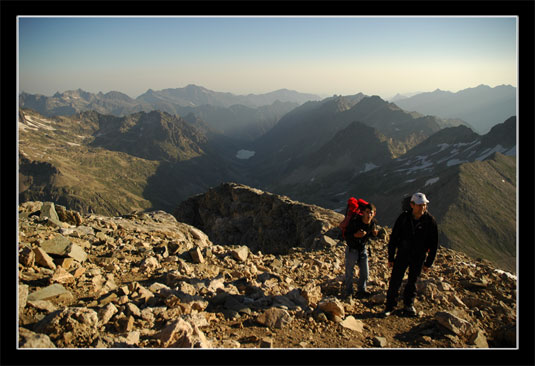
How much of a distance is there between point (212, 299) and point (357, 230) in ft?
12.4

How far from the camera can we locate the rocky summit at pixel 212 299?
17.0ft

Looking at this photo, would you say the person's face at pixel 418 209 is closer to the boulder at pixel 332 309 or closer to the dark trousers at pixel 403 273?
the dark trousers at pixel 403 273

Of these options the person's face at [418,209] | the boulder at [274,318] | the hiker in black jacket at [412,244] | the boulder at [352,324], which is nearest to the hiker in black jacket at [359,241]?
the hiker in black jacket at [412,244]

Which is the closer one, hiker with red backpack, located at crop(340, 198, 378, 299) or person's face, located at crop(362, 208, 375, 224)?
Result: person's face, located at crop(362, 208, 375, 224)

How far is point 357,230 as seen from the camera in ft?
25.6

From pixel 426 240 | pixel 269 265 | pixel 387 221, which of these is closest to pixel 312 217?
pixel 269 265

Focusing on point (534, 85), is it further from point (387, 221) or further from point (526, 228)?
point (387, 221)

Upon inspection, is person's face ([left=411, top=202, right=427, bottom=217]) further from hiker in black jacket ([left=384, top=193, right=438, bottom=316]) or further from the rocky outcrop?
the rocky outcrop

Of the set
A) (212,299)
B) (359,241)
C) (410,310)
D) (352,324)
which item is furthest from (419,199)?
(212,299)

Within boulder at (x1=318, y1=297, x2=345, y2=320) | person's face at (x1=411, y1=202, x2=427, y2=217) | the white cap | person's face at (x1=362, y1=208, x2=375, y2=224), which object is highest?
the white cap

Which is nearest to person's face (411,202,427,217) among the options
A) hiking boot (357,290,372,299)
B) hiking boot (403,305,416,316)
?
hiking boot (403,305,416,316)

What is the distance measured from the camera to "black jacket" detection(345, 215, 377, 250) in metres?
7.80

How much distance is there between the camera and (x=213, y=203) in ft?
117

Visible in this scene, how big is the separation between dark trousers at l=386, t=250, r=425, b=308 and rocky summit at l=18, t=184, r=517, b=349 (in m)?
0.41
